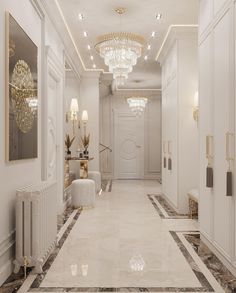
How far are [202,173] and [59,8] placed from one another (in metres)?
3.45

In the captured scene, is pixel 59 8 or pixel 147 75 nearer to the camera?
pixel 59 8

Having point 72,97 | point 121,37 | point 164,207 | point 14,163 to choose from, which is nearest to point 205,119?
point 121,37

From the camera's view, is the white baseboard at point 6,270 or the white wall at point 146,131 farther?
the white wall at point 146,131

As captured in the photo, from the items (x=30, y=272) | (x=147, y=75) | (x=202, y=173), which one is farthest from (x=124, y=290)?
(x=147, y=75)

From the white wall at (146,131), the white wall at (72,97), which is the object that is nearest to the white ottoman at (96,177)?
the white wall at (72,97)

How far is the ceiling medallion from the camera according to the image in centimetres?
530

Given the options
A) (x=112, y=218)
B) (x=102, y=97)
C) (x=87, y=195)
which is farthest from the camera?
(x=102, y=97)

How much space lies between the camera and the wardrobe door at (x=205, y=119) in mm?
4191

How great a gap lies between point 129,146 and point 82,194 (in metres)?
6.92

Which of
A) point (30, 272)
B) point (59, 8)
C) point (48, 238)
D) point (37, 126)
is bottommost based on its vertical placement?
point (30, 272)

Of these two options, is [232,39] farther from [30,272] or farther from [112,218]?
[112,218]

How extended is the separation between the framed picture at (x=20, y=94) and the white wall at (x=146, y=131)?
9410 millimetres

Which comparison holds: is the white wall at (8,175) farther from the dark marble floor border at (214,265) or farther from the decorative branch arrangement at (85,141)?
the decorative branch arrangement at (85,141)

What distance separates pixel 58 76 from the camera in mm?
6484
